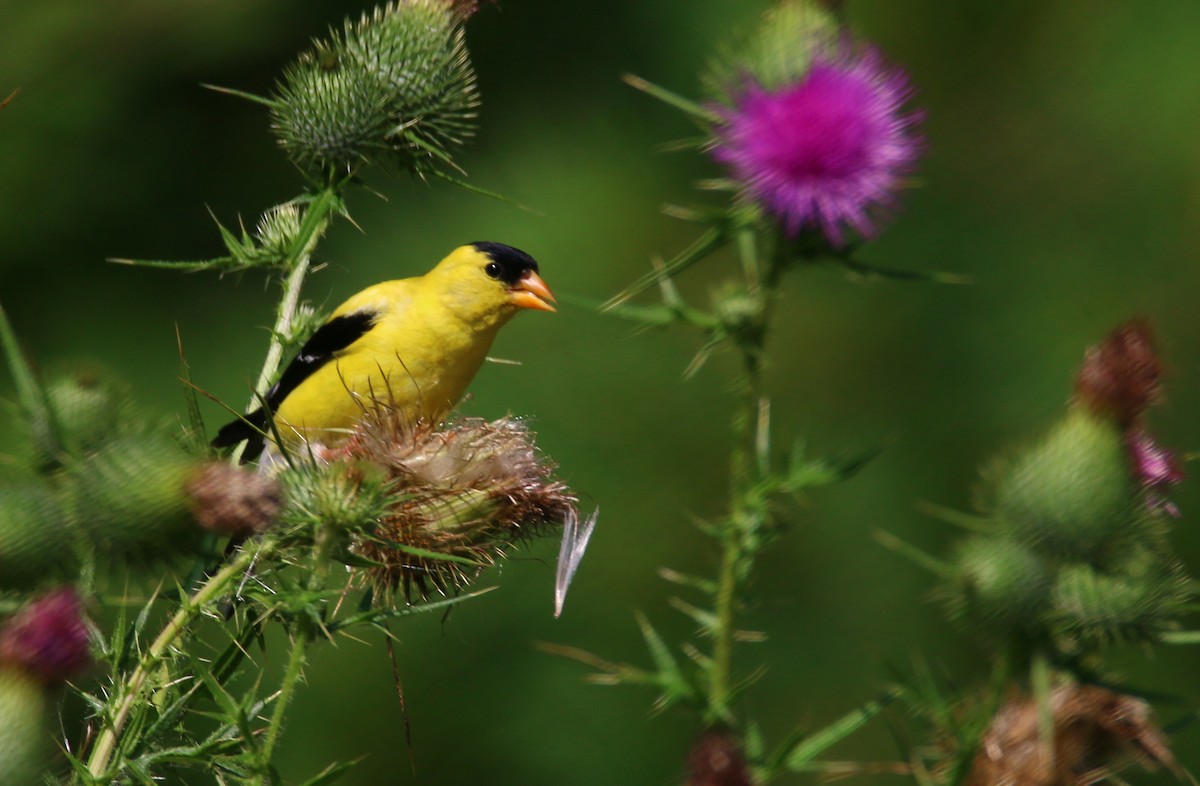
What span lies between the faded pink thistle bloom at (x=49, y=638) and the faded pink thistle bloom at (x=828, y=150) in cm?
103

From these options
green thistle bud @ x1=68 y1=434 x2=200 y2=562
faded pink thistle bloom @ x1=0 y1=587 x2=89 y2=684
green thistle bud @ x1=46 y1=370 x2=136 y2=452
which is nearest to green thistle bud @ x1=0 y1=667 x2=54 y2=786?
faded pink thistle bloom @ x1=0 y1=587 x2=89 y2=684

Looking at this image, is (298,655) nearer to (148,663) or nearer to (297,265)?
(148,663)

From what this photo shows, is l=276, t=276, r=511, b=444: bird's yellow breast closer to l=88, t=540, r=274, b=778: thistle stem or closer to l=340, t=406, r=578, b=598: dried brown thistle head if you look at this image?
l=340, t=406, r=578, b=598: dried brown thistle head

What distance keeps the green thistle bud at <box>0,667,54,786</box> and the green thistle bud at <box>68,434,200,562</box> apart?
0.48 feet

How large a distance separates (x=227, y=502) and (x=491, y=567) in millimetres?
498

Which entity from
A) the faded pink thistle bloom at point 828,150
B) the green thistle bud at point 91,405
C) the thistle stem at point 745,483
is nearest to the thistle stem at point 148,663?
the green thistle bud at point 91,405

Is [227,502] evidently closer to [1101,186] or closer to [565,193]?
[565,193]

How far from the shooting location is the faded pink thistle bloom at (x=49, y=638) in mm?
1259

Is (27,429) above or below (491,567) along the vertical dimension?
above

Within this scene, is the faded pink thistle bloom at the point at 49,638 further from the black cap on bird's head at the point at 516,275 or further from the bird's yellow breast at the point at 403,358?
the black cap on bird's head at the point at 516,275

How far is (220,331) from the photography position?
482 centimetres

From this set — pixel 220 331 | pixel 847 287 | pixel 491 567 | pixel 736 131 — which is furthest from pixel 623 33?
pixel 491 567

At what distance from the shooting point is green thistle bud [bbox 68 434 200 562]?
1348 millimetres

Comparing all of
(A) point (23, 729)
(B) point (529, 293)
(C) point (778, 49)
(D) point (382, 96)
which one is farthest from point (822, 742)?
(B) point (529, 293)
